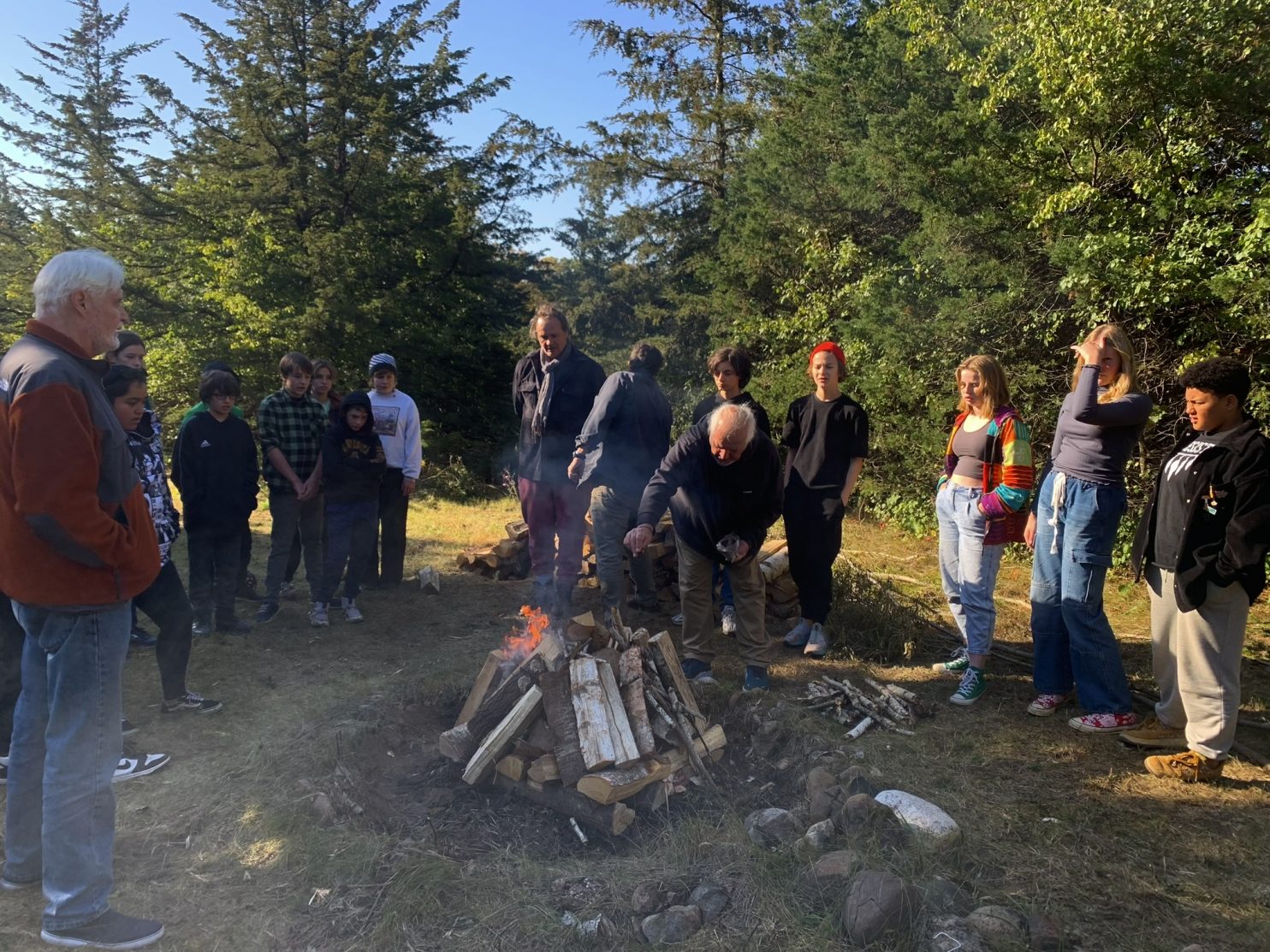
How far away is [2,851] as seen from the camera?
2.91 metres

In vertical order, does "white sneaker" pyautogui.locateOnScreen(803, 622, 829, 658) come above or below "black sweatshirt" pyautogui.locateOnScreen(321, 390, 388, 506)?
below

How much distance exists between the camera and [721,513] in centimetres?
429

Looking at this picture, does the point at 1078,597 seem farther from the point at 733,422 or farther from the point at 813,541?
the point at 733,422

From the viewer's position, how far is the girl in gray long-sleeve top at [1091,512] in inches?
153

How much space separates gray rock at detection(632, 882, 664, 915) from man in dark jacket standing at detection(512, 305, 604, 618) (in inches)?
112

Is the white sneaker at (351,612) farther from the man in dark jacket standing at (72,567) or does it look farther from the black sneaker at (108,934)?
the black sneaker at (108,934)

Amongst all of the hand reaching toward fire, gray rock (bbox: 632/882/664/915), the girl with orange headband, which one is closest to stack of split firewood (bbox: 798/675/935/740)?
the girl with orange headband

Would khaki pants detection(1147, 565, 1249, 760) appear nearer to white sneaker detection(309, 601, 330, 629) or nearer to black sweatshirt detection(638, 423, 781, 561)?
black sweatshirt detection(638, 423, 781, 561)

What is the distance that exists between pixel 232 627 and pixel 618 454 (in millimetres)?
3062

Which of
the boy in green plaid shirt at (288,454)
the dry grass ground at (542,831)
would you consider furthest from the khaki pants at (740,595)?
the boy in green plaid shirt at (288,454)

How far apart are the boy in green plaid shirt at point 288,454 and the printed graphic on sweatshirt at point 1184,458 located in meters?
5.50

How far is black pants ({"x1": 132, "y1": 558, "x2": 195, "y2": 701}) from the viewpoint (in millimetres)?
3922

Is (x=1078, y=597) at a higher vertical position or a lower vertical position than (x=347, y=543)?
higher

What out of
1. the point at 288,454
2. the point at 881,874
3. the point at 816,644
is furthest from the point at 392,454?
the point at 881,874
